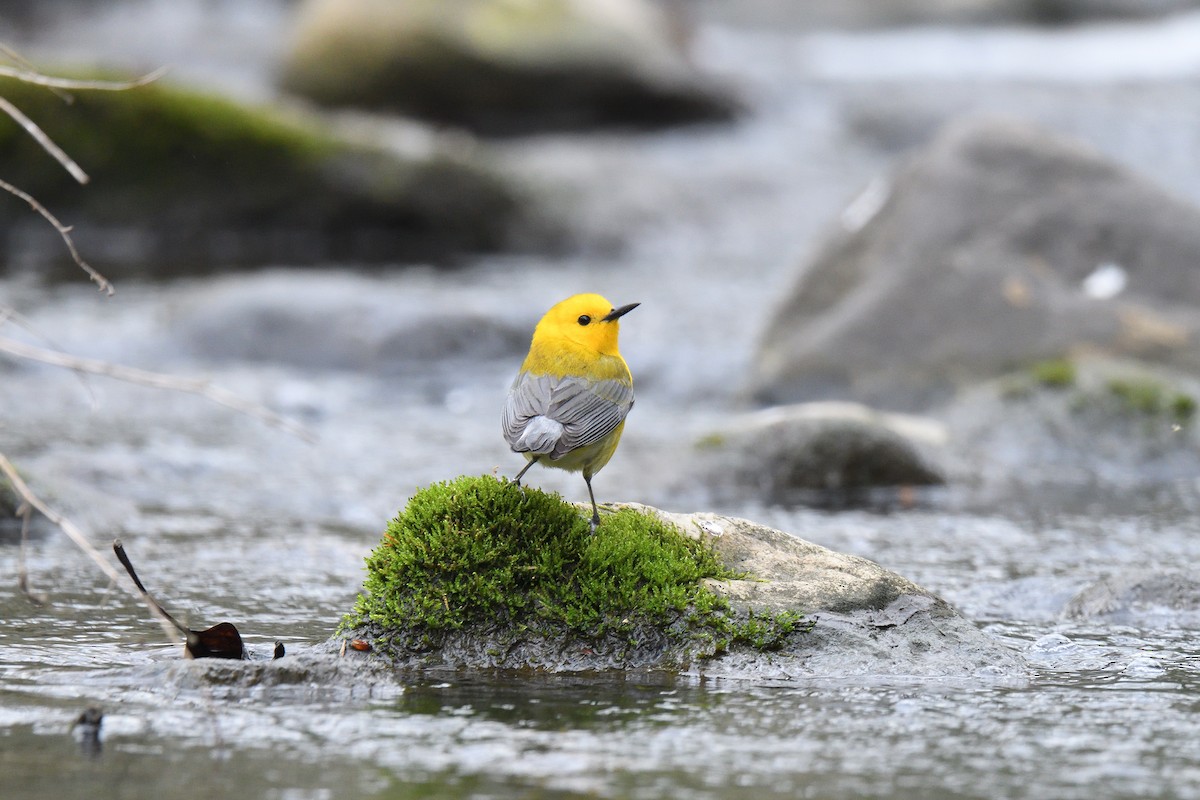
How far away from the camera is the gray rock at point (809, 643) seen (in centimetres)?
425

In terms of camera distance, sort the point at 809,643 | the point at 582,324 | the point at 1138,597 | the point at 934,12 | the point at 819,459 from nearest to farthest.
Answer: the point at 809,643 → the point at 582,324 → the point at 1138,597 → the point at 819,459 → the point at 934,12

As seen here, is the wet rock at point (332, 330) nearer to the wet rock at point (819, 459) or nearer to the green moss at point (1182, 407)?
the wet rock at point (819, 459)

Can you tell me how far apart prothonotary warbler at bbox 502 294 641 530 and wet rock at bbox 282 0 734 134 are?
50.3 ft

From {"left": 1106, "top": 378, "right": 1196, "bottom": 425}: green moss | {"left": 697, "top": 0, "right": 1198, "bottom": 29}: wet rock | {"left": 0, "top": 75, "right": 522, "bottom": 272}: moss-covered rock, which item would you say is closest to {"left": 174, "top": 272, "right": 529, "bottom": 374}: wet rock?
{"left": 0, "top": 75, "right": 522, "bottom": 272}: moss-covered rock

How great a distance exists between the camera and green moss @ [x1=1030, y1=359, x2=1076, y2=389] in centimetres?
890

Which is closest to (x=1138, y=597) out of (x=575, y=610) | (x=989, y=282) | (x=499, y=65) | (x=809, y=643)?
(x=809, y=643)

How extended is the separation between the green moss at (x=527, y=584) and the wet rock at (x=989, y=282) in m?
5.35

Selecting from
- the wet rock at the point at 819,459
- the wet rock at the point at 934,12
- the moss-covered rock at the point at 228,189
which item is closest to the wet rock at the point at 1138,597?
the wet rock at the point at 819,459

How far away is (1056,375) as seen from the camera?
8914 mm

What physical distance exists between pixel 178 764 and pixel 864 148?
17473mm

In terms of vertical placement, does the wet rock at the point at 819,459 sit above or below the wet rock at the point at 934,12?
below

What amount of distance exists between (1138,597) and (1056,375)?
3961 mm

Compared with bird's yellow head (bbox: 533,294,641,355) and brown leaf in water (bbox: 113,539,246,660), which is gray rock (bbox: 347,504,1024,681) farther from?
bird's yellow head (bbox: 533,294,641,355)

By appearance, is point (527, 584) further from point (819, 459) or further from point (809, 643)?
point (819, 459)
